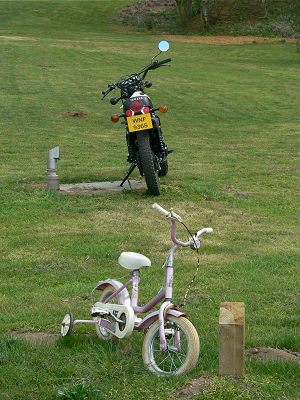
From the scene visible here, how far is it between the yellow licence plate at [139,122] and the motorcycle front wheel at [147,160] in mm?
104

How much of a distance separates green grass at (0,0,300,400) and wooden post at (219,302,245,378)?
0.08m

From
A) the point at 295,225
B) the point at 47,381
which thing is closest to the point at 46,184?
the point at 295,225

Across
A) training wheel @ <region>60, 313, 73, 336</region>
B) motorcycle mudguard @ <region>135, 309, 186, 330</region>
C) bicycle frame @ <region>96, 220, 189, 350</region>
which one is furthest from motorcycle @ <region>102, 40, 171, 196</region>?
motorcycle mudguard @ <region>135, 309, 186, 330</region>

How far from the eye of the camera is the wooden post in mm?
4746

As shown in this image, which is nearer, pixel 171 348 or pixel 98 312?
pixel 171 348

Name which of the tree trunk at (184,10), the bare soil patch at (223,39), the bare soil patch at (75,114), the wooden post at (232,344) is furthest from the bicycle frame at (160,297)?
the tree trunk at (184,10)

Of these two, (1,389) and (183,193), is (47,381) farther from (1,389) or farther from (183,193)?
(183,193)

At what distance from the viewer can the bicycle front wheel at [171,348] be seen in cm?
500

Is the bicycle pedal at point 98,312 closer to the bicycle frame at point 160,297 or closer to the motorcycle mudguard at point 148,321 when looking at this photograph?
the bicycle frame at point 160,297

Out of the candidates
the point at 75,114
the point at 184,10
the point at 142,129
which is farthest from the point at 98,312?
the point at 184,10

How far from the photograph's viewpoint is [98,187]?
476 inches

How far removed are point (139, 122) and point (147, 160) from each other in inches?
19.8

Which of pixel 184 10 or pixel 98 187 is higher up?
pixel 98 187

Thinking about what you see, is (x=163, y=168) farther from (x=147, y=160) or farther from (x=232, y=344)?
(x=232, y=344)
